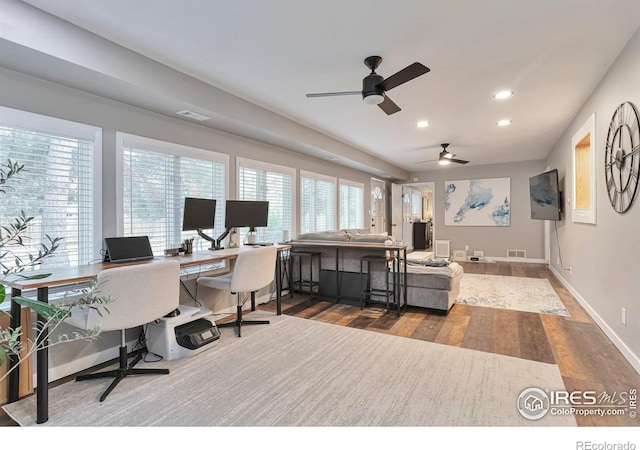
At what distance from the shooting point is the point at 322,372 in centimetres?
252

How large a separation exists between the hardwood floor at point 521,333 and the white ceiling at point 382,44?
249 centimetres

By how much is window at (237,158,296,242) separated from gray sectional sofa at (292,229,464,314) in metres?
0.39

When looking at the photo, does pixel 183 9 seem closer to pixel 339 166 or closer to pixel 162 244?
pixel 162 244

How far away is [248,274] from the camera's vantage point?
323 cm

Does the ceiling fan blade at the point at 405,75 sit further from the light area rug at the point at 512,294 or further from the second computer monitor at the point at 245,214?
the light area rug at the point at 512,294

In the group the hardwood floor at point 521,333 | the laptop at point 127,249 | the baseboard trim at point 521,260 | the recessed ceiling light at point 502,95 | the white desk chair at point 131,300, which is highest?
the recessed ceiling light at point 502,95

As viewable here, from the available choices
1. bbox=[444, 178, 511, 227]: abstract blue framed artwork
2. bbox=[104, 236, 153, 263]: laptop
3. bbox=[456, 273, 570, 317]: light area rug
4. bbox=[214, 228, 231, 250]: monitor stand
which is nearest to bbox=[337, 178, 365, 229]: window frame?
bbox=[456, 273, 570, 317]: light area rug

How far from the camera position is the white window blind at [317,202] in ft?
18.4

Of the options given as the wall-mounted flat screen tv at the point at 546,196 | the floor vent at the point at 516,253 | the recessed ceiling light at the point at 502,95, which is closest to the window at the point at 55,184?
the recessed ceiling light at the point at 502,95

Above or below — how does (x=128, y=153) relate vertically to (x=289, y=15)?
below

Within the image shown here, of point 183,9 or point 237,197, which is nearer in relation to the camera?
point 183,9

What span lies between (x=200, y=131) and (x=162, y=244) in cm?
136
